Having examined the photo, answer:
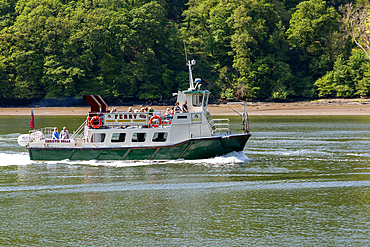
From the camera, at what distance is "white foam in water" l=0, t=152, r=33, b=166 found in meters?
28.5

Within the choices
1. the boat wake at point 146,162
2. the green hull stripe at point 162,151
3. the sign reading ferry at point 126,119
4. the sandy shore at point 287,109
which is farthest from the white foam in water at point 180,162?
the sandy shore at point 287,109

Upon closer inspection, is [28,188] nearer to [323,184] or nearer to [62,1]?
[323,184]

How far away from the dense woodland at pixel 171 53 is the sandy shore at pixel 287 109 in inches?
153

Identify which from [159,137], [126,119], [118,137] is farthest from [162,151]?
Answer: [126,119]

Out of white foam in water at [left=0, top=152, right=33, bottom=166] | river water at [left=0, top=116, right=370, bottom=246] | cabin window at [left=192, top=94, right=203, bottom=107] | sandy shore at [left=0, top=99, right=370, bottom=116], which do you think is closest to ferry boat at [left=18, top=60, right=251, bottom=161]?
cabin window at [left=192, top=94, right=203, bottom=107]

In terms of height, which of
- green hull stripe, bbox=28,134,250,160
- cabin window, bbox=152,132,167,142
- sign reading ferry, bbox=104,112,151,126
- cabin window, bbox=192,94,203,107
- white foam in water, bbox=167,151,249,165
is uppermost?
cabin window, bbox=192,94,203,107

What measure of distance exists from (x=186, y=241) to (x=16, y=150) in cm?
2281

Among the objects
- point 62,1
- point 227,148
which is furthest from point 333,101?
point 62,1

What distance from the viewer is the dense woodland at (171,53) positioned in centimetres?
8269

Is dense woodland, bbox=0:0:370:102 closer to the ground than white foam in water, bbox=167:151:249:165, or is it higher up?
higher up

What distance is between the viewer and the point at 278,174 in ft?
78.8

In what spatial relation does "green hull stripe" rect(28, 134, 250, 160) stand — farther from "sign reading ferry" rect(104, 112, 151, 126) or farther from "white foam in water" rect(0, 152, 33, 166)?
"sign reading ferry" rect(104, 112, 151, 126)

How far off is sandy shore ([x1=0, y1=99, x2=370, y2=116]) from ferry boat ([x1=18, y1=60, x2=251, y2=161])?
41.1 meters

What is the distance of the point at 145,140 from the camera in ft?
89.8
